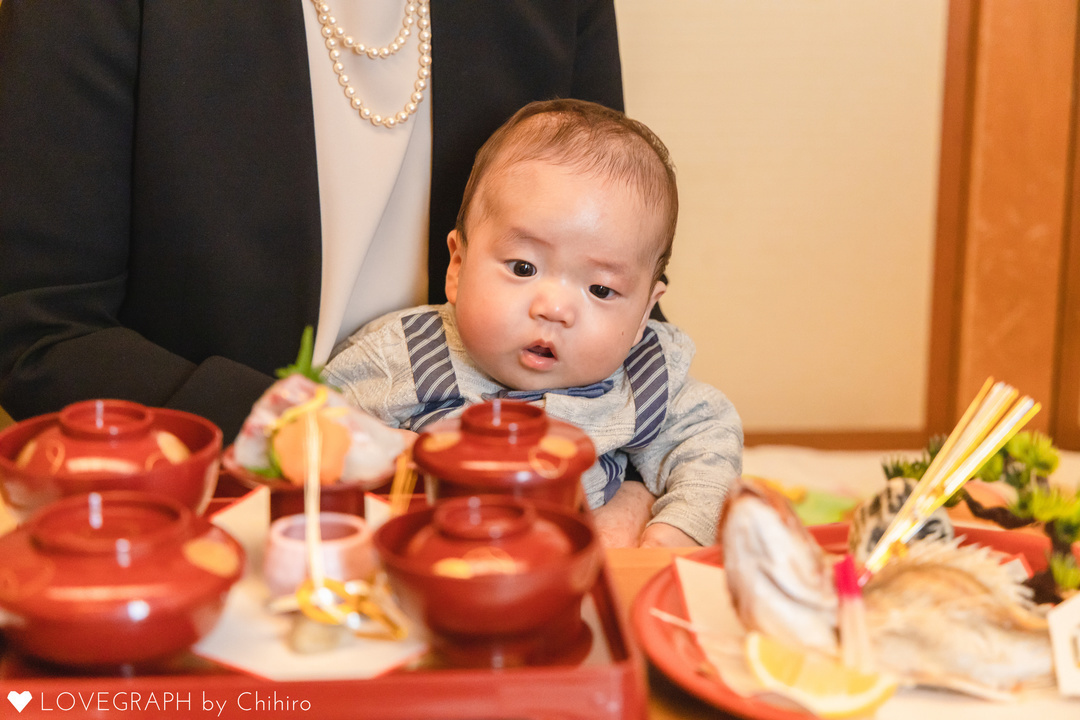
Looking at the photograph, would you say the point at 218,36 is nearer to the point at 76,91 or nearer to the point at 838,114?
the point at 76,91

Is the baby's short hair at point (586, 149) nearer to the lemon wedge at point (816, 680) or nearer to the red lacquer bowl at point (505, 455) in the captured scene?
the red lacquer bowl at point (505, 455)

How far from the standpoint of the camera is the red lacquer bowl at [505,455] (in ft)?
1.69

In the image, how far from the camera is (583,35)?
1312 mm

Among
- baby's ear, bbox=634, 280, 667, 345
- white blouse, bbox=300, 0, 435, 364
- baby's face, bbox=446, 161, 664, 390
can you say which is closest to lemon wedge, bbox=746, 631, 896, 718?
baby's face, bbox=446, 161, 664, 390

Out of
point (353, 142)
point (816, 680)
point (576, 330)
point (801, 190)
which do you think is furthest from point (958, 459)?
point (801, 190)

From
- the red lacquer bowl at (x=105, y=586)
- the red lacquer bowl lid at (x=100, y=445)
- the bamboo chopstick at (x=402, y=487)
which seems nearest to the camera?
the red lacquer bowl at (x=105, y=586)

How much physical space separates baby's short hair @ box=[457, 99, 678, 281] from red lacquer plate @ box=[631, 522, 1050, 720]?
1.69ft

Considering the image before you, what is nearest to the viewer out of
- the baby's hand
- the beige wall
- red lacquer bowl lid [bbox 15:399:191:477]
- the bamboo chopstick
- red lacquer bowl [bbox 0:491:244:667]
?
red lacquer bowl [bbox 0:491:244:667]

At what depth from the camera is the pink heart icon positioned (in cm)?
40

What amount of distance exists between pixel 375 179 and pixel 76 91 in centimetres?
34

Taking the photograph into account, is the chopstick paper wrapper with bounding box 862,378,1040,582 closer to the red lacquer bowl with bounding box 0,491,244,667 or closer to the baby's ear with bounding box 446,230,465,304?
the red lacquer bowl with bounding box 0,491,244,667

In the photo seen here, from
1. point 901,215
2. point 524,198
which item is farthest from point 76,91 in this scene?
point 901,215

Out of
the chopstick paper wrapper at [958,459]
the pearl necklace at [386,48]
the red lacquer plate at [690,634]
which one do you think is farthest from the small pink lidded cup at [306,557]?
the pearl necklace at [386,48]

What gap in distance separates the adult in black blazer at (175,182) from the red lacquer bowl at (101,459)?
0.33 meters
